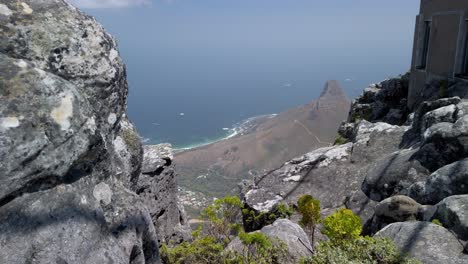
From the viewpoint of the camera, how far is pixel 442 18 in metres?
12.8

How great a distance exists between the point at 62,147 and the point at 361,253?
12.0 ft

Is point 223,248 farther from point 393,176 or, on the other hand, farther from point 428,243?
point 393,176

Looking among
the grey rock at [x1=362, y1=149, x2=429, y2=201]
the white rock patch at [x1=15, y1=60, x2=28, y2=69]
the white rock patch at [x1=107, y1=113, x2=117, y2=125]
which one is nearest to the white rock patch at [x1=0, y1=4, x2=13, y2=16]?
the white rock patch at [x1=15, y1=60, x2=28, y2=69]

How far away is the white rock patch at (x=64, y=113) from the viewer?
3039mm

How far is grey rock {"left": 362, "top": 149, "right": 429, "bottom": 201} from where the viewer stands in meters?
7.82

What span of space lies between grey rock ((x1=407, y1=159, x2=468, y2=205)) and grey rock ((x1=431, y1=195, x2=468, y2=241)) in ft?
3.01

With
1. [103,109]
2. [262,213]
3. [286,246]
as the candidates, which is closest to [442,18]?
[262,213]

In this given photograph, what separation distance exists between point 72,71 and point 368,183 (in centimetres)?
725

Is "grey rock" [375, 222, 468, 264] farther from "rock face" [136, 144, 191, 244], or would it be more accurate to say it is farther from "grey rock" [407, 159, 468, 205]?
"rock face" [136, 144, 191, 244]

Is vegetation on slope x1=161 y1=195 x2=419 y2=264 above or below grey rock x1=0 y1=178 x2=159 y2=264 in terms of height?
below

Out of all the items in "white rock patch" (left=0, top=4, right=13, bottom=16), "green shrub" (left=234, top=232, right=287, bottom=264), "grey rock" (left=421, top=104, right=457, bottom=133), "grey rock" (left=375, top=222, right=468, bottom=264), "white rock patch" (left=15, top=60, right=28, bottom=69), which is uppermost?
"white rock patch" (left=0, top=4, right=13, bottom=16)

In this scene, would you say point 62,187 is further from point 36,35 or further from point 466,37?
point 466,37

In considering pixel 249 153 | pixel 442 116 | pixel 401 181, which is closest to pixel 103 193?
pixel 401 181

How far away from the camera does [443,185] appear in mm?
6465
